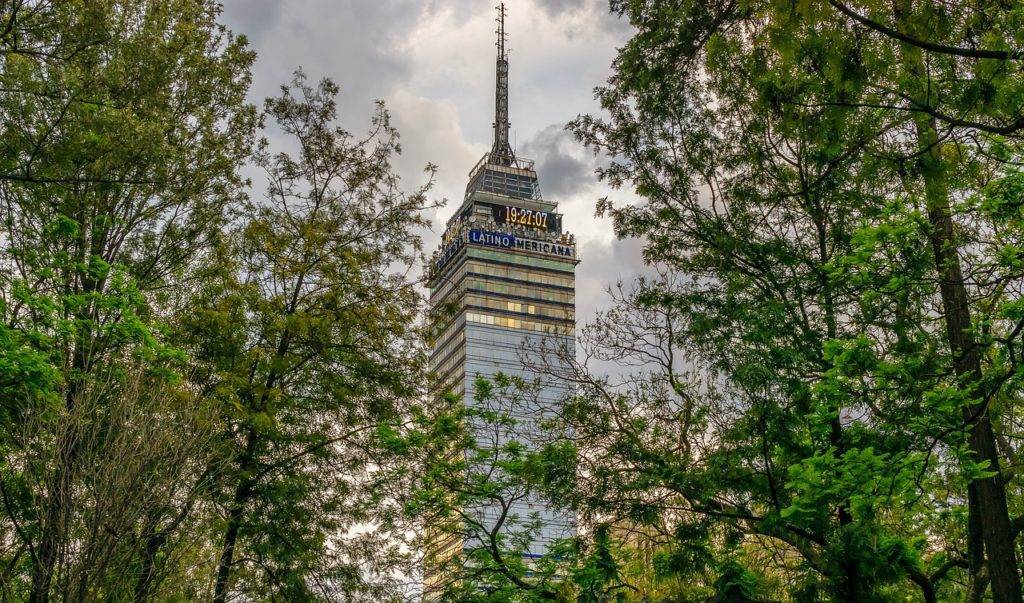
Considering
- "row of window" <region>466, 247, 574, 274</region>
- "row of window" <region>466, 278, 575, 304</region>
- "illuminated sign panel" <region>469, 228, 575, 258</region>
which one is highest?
"illuminated sign panel" <region>469, 228, 575, 258</region>

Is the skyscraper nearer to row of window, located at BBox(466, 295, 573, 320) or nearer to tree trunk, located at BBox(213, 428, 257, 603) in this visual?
row of window, located at BBox(466, 295, 573, 320)

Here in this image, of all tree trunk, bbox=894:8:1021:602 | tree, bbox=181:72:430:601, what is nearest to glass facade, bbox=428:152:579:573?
tree, bbox=181:72:430:601

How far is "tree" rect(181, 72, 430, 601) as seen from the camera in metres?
13.8

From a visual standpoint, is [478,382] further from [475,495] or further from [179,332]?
[179,332]

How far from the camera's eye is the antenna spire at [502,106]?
12794 centimetres

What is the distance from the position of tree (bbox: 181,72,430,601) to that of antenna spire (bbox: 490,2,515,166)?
112m

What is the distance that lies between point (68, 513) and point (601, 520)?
8149 mm

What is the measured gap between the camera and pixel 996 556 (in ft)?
35.6

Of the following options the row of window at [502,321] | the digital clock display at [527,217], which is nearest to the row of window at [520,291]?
the row of window at [502,321]

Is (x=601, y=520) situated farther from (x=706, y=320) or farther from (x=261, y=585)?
(x=261, y=585)

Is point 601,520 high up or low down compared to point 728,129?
down

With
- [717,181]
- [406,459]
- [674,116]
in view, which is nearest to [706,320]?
[717,181]

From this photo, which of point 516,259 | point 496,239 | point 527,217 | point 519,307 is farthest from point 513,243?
point 519,307

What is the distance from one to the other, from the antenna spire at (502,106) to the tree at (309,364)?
112 metres
